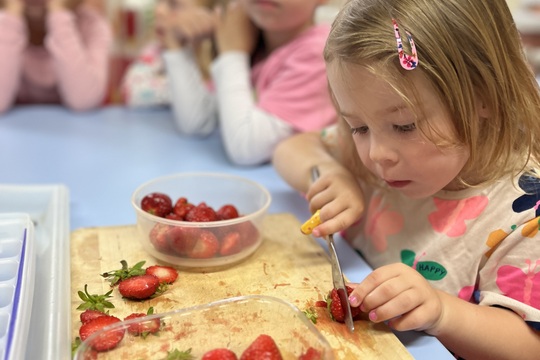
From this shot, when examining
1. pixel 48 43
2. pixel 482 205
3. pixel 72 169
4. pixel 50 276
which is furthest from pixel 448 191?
pixel 48 43

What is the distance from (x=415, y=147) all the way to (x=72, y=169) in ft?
2.54

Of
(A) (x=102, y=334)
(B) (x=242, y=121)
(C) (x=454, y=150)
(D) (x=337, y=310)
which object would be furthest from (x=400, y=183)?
(B) (x=242, y=121)

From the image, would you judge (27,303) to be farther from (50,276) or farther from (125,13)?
(125,13)

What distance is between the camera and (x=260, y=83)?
141 cm

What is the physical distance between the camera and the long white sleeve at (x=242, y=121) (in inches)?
50.3

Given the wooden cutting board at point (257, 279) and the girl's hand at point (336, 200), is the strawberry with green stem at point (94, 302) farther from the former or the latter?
the girl's hand at point (336, 200)

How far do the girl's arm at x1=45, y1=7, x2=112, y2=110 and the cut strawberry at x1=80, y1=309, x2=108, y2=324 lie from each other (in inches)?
41.9

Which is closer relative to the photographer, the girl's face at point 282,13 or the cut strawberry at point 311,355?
the cut strawberry at point 311,355

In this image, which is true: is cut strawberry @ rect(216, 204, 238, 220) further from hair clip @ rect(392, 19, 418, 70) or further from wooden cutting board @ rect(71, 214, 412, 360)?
hair clip @ rect(392, 19, 418, 70)

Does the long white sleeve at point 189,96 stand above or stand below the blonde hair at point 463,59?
above

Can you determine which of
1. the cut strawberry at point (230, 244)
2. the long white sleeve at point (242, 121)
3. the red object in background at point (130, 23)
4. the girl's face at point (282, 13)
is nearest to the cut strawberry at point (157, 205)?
the cut strawberry at point (230, 244)

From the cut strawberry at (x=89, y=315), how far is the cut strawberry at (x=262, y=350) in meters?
0.18

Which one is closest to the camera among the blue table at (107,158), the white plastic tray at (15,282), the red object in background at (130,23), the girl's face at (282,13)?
the white plastic tray at (15,282)

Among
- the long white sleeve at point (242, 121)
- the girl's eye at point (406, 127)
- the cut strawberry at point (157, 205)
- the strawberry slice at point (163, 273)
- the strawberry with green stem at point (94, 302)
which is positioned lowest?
the strawberry with green stem at point (94, 302)
